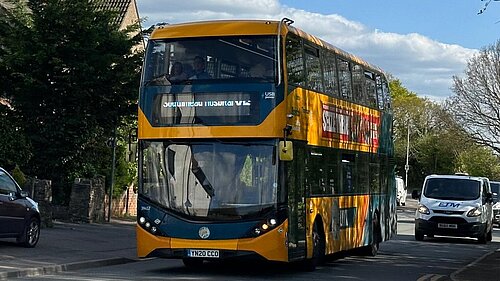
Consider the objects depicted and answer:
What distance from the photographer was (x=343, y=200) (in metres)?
21.0

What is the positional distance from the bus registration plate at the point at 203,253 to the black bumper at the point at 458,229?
53.3 feet

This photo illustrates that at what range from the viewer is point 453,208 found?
31.5m

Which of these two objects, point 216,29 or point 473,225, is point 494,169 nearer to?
point 473,225

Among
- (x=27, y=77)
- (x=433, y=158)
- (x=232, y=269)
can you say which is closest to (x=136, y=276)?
(x=232, y=269)

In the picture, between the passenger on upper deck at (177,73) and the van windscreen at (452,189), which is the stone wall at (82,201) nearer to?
the van windscreen at (452,189)

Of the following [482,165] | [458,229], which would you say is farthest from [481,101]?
[458,229]

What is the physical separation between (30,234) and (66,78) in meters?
10.3

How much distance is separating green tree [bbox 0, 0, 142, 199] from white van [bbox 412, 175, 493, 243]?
32.5 ft

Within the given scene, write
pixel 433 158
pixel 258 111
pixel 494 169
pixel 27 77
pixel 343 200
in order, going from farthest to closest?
pixel 433 158, pixel 494 169, pixel 27 77, pixel 343 200, pixel 258 111

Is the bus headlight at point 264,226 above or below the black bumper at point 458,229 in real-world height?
above

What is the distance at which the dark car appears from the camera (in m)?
20.0

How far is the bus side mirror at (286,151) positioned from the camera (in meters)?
16.9

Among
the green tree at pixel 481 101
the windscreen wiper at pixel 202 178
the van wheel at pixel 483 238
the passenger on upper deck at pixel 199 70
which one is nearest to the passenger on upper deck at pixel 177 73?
the passenger on upper deck at pixel 199 70

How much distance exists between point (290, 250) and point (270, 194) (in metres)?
1.05
